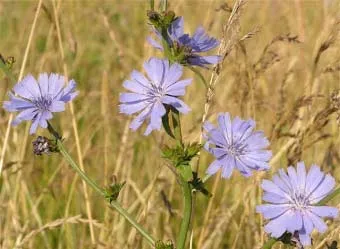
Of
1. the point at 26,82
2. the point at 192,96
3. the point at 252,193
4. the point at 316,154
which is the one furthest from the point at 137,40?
the point at 26,82

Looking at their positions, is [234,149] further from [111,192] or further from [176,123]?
[111,192]

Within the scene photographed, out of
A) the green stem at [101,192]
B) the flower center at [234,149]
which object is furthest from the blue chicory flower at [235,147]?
the green stem at [101,192]

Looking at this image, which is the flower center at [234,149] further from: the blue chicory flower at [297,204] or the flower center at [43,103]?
the flower center at [43,103]

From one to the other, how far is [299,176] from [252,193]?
844mm

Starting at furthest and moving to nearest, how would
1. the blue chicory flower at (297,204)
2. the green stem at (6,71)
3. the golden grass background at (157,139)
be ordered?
the golden grass background at (157,139), the green stem at (6,71), the blue chicory flower at (297,204)

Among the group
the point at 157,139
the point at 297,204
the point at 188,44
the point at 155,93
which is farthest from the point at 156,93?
the point at 157,139

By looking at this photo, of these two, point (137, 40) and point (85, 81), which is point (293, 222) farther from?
point (137, 40)

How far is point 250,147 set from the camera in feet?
3.39

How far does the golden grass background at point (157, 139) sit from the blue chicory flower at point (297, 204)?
0.27 meters

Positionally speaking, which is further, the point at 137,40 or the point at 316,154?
the point at 137,40

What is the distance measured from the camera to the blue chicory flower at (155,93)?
965mm

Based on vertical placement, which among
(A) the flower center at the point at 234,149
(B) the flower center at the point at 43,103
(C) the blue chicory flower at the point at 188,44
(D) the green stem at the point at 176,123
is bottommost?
(A) the flower center at the point at 234,149

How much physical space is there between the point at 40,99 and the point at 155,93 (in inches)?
7.8

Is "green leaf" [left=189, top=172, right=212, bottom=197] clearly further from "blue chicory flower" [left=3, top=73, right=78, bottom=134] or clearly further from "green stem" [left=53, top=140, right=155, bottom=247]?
"blue chicory flower" [left=3, top=73, right=78, bottom=134]
